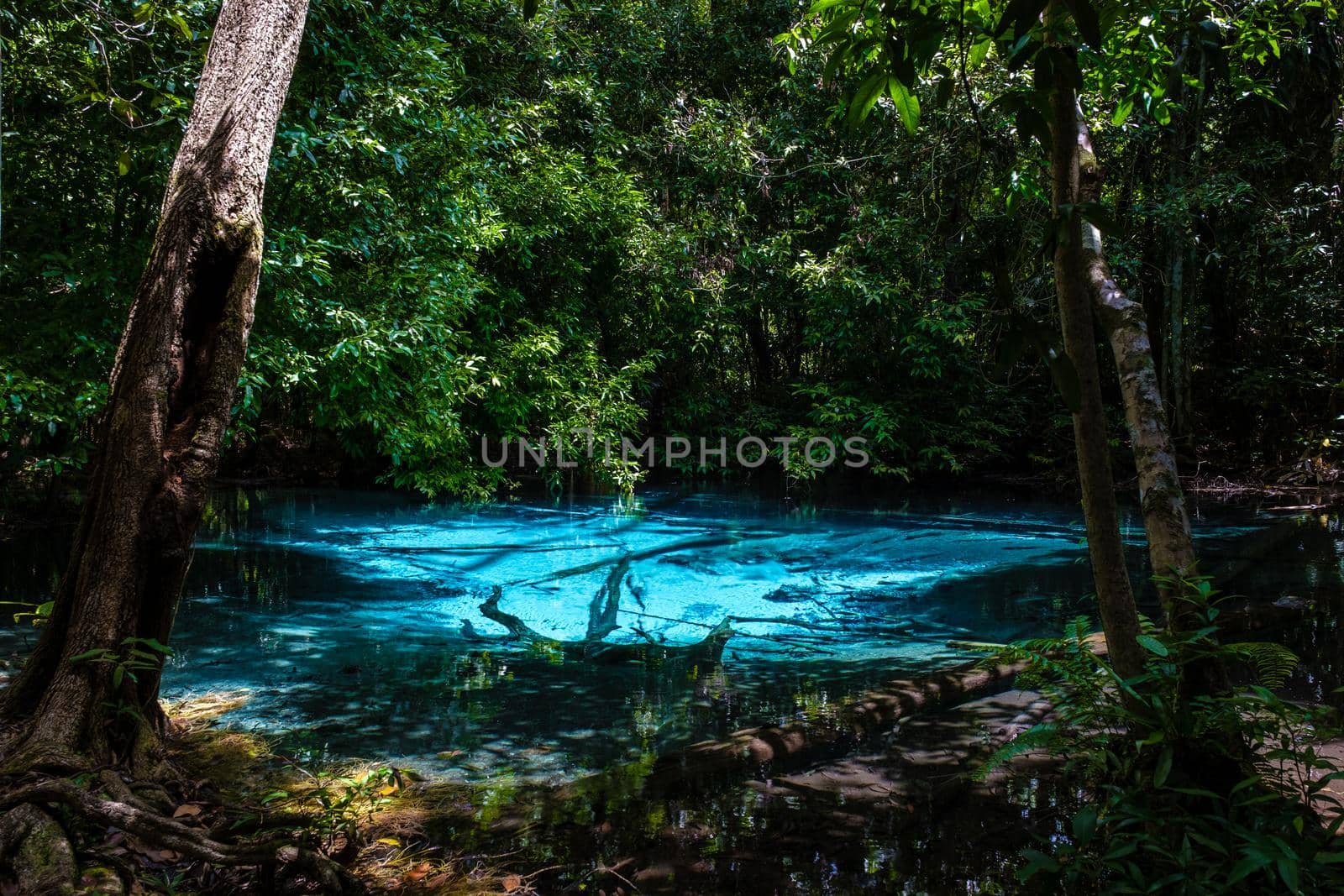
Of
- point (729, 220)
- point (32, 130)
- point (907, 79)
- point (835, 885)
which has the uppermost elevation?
point (729, 220)

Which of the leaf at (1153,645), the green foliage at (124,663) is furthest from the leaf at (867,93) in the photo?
the green foliage at (124,663)

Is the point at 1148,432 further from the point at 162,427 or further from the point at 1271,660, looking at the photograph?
the point at 162,427

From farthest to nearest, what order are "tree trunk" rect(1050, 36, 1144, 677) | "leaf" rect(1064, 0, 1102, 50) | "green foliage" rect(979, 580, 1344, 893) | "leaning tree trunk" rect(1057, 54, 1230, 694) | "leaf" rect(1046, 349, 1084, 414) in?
"leaning tree trunk" rect(1057, 54, 1230, 694), "tree trunk" rect(1050, 36, 1144, 677), "green foliage" rect(979, 580, 1344, 893), "leaf" rect(1046, 349, 1084, 414), "leaf" rect(1064, 0, 1102, 50)

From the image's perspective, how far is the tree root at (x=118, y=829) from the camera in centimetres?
207

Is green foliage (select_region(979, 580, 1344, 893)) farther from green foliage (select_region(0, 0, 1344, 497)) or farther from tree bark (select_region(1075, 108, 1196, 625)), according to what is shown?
green foliage (select_region(0, 0, 1344, 497))

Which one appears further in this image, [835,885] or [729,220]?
[729,220]

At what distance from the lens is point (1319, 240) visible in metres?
9.84

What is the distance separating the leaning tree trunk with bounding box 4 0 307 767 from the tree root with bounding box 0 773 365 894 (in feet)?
1.31

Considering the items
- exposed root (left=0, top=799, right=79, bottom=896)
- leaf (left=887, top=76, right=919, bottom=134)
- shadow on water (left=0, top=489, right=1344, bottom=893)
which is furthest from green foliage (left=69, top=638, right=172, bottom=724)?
leaf (left=887, top=76, right=919, bottom=134)

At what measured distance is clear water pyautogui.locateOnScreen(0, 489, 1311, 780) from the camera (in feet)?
12.5

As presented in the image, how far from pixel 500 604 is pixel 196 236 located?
399 cm

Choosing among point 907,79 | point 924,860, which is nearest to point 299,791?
point 924,860

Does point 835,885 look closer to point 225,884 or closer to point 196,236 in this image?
point 225,884

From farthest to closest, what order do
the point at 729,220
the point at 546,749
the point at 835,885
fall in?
the point at 729,220 < the point at 546,749 < the point at 835,885
